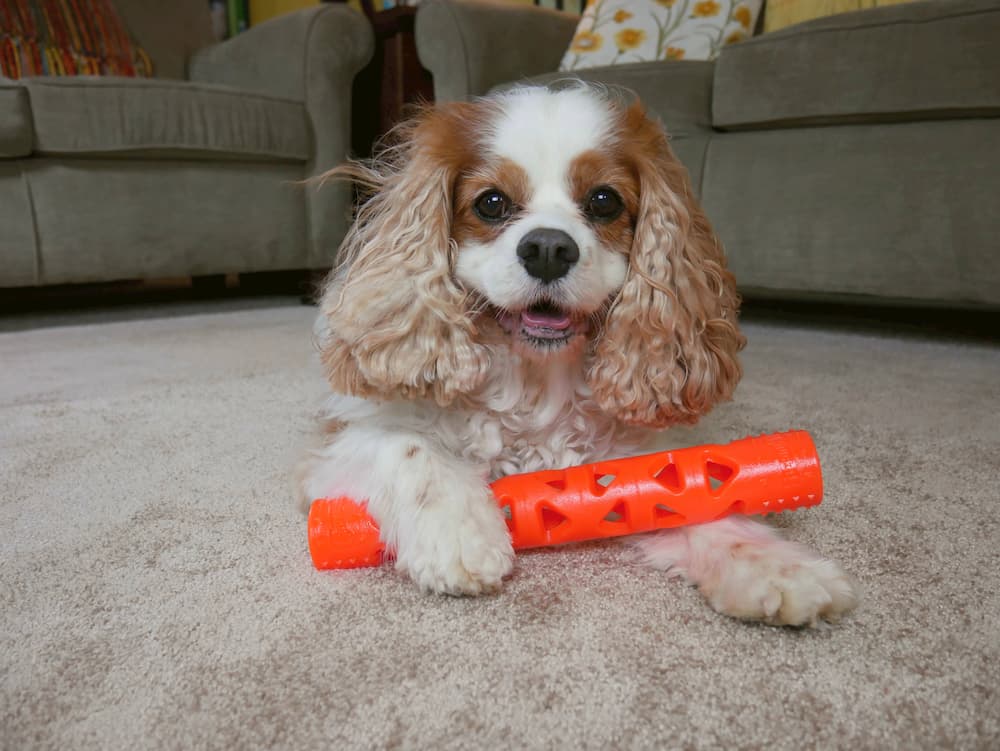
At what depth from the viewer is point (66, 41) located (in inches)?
134

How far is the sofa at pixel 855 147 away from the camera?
214 cm

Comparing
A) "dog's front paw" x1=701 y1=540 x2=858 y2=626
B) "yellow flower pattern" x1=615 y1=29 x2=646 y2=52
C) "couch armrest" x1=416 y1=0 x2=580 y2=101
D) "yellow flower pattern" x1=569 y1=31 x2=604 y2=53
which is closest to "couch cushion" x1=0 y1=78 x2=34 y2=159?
"couch armrest" x1=416 y1=0 x2=580 y2=101

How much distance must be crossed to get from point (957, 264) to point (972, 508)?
1.35 metres

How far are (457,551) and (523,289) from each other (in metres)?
0.38

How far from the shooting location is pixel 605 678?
71 centimetres

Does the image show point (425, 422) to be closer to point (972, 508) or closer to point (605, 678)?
point (605, 678)

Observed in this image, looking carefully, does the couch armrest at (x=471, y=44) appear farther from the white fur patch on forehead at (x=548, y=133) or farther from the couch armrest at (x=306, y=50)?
the white fur patch on forehead at (x=548, y=133)

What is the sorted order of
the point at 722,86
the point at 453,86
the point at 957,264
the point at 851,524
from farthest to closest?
the point at 453,86
the point at 722,86
the point at 957,264
the point at 851,524

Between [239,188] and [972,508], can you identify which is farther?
[239,188]

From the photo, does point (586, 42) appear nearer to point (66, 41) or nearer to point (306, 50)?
point (306, 50)

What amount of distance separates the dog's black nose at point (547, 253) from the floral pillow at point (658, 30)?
2272mm

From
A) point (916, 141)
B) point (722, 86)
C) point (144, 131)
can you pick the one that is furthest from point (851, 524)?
point (144, 131)

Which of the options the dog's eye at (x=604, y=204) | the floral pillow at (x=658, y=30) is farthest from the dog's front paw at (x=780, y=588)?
the floral pillow at (x=658, y=30)

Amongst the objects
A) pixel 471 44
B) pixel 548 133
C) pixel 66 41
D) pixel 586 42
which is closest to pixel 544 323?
pixel 548 133
